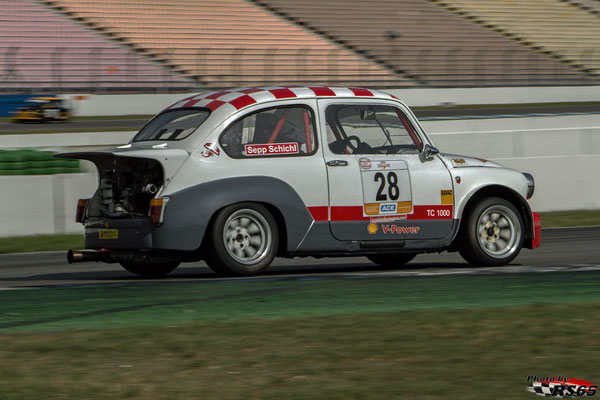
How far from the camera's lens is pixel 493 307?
7.00m

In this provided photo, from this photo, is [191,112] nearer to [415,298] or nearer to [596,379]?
[415,298]

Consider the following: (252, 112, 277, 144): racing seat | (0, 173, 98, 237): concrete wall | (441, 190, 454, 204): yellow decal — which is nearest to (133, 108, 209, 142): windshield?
(252, 112, 277, 144): racing seat

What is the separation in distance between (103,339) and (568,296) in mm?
3671

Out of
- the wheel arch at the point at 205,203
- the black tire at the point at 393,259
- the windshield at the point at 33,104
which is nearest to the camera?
the wheel arch at the point at 205,203

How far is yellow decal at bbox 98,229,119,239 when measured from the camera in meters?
8.97

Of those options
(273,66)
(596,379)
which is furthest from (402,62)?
(596,379)

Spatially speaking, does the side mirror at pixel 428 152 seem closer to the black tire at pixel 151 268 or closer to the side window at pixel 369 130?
the side window at pixel 369 130

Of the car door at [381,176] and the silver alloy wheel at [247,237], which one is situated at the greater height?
the car door at [381,176]

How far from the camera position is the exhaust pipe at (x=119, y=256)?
893cm

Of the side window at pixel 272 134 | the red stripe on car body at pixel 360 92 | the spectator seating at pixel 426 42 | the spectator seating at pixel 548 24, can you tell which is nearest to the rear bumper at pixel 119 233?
the side window at pixel 272 134

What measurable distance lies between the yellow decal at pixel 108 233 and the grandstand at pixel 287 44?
25119mm

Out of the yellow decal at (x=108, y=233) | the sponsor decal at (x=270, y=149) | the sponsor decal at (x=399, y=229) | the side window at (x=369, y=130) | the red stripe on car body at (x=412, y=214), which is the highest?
the side window at (x=369, y=130)

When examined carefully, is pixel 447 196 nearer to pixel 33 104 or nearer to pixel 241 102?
pixel 241 102

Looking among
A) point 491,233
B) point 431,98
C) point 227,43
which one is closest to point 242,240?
point 491,233
